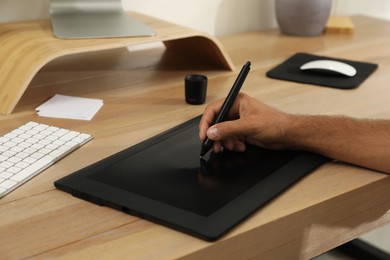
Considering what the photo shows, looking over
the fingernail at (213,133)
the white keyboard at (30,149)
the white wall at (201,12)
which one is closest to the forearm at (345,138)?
the fingernail at (213,133)

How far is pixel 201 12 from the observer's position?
167 cm

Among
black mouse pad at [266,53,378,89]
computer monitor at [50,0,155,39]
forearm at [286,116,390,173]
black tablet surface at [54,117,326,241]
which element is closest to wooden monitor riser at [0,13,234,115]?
computer monitor at [50,0,155,39]

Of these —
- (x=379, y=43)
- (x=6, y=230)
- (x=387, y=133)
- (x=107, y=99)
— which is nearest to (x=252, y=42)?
(x=379, y=43)

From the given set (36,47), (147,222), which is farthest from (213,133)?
(36,47)

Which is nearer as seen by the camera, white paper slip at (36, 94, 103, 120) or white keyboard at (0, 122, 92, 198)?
white keyboard at (0, 122, 92, 198)

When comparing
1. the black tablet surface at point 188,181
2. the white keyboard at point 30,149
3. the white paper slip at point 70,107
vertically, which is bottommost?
the black tablet surface at point 188,181

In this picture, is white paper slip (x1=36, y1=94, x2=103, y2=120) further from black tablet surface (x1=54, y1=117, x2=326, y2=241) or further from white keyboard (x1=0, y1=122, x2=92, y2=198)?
black tablet surface (x1=54, y1=117, x2=326, y2=241)

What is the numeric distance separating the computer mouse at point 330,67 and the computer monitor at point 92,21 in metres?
0.38

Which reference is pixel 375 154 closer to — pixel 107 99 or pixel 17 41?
pixel 107 99

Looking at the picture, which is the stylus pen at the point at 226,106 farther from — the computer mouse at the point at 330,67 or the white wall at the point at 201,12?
the white wall at the point at 201,12

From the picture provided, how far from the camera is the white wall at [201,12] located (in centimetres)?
136

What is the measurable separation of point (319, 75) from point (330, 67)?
0.11 ft

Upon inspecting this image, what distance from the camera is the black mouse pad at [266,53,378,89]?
3.98ft

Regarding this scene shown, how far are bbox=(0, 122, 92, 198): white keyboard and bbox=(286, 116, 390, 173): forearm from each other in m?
0.35
